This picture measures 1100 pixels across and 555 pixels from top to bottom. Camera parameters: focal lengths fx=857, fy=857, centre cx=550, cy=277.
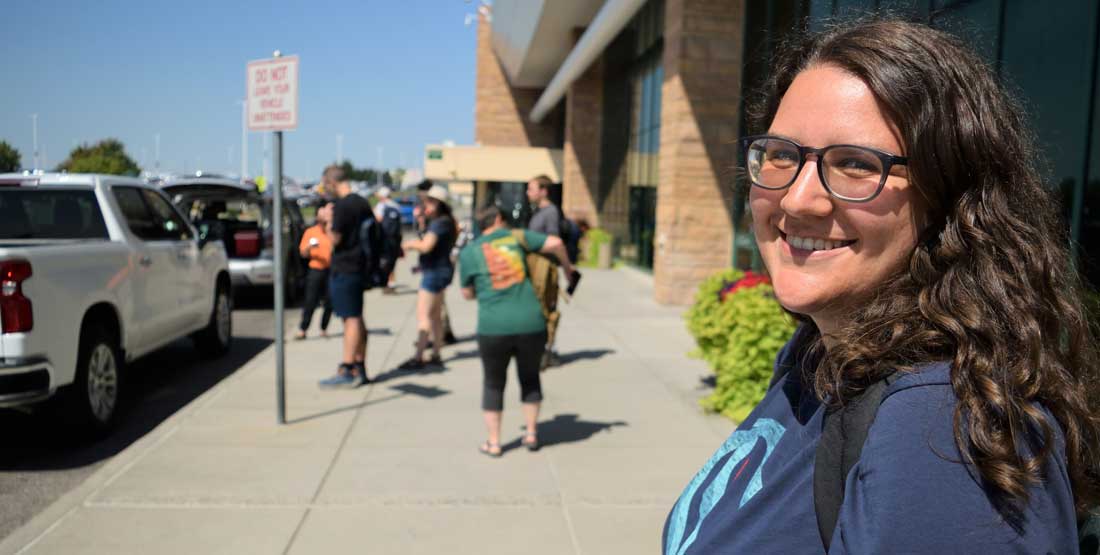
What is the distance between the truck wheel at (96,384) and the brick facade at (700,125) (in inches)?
320

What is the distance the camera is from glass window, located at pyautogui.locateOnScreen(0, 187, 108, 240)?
645 centimetres

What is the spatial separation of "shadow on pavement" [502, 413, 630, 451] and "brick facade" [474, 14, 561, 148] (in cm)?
2950

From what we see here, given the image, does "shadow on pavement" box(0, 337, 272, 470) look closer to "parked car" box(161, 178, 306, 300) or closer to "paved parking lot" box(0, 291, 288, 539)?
"paved parking lot" box(0, 291, 288, 539)

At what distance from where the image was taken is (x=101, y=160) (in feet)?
24.7

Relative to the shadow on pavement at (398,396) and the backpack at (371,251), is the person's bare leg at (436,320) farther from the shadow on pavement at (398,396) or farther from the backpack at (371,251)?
the shadow on pavement at (398,396)

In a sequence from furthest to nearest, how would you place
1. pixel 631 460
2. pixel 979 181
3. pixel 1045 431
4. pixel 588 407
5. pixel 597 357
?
pixel 597 357, pixel 588 407, pixel 631 460, pixel 979 181, pixel 1045 431

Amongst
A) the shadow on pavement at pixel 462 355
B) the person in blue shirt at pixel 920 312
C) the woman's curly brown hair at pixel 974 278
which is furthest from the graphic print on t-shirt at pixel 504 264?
the woman's curly brown hair at pixel 974 278

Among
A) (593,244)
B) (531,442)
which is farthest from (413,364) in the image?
(593,244)

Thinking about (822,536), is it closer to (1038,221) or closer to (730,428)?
(1038,221)

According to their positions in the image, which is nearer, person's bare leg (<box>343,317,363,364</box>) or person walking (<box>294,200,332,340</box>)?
person's bare leg (<box>343,317,363,364</box>)

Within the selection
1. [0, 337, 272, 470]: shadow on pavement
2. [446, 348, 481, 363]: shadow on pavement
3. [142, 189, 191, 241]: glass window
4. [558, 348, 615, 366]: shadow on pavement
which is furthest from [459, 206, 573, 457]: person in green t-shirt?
[142, 189, 191, 241]: glass window

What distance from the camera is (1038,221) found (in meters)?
1.22

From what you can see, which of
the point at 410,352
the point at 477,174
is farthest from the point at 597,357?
the point at 477,174

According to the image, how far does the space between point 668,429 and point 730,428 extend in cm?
44
